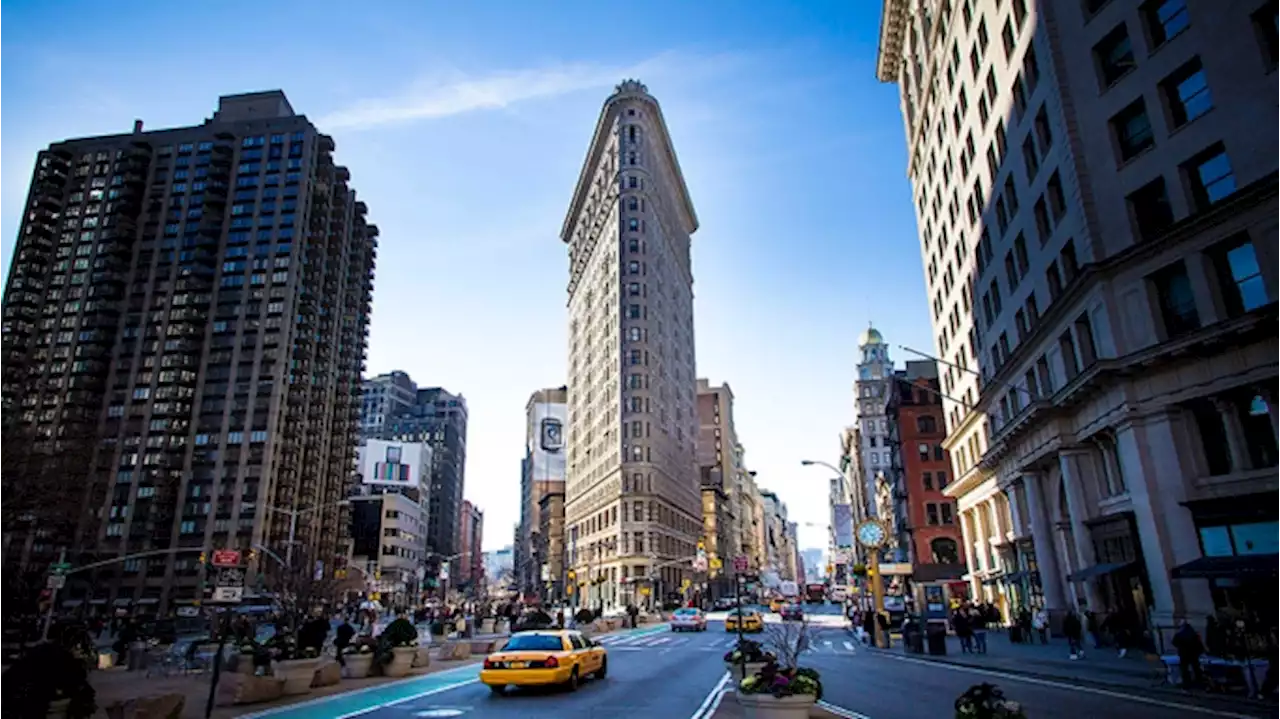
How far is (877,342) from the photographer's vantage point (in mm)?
141750

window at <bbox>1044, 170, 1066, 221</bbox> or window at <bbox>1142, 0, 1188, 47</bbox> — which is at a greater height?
window at <bbox>1142, 0, 1188, 47</bbox>

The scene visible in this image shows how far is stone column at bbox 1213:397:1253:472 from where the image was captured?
78.2 ft

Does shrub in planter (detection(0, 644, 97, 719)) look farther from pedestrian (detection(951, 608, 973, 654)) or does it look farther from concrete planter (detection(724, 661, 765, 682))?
pedestrian (detection(951, 608, 973, 654))

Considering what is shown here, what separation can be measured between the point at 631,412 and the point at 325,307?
2362 inches

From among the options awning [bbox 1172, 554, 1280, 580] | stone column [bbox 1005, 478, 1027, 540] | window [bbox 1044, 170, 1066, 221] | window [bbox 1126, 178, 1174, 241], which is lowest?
awning [bbox 1172, 554, 1280, 580]

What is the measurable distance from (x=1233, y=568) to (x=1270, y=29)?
16849mm

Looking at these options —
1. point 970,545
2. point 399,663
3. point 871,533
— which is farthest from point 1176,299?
point 970,545

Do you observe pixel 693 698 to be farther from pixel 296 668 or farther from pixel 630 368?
pixel 630 368

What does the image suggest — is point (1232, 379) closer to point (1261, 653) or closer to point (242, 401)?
point (1261, 653)

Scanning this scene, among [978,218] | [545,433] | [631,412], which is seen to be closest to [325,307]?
[545,433]

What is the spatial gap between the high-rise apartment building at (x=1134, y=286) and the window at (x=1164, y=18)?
0.07m

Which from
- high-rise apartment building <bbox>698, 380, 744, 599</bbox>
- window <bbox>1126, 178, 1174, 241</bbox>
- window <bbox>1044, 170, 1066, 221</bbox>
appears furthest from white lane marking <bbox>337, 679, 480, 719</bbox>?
high-rise apartment building <bbox>698, 380, 744, 599</bbox>

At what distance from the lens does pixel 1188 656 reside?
1841cm

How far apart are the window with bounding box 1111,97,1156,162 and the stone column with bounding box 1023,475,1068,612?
17.0 metres
